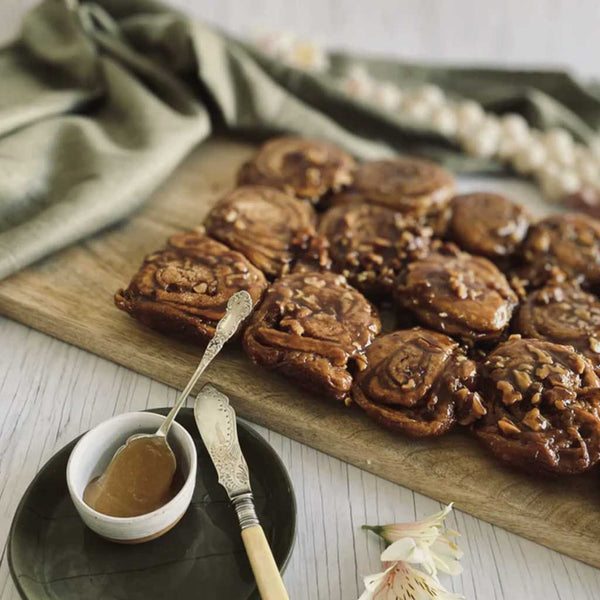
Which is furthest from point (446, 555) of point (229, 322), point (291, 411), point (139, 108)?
point (139, 108)

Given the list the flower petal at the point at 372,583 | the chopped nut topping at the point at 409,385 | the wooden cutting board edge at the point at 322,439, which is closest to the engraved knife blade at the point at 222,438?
the wooden cutting board edge at the point at 322,439

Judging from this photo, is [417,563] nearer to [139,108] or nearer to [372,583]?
[372,583]

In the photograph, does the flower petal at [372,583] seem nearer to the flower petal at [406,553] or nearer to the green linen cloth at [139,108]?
A: the flower petal at [406,553]

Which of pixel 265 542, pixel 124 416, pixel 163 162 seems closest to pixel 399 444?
pixel 265 542

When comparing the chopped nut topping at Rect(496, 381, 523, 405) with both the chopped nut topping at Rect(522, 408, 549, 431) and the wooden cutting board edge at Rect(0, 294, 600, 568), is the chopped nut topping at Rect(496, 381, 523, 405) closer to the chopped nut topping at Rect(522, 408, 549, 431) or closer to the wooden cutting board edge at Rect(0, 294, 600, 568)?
the chopped nut topping at Rect(522, 408, 549, 431)

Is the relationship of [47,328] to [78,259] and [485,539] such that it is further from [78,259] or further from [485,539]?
[485,539]
